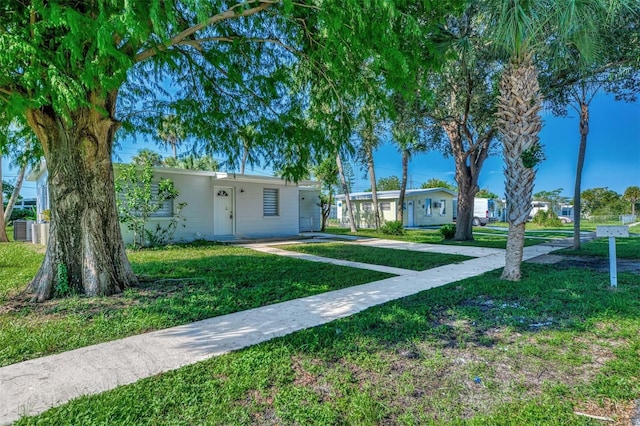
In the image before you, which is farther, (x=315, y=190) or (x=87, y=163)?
(x=315, y=190)

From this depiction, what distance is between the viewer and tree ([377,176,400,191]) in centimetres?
5305

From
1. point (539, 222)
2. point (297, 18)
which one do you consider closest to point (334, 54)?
point (297, 18)

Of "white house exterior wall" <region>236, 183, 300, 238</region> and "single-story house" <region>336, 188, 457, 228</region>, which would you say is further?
"single-story house" <region>336, 188, 457, 228</region>

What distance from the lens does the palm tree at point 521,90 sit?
5625mm

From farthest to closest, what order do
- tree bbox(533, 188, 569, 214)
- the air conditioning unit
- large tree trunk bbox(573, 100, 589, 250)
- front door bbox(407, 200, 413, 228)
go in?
tree bbox(533, 188, 569, 214) → front door bbox(407, 200, 413, 228) → the air conditioning unit → large tree trunk bbox(573, 100, 589, 250)

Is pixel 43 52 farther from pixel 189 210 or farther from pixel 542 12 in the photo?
pixel 189 210

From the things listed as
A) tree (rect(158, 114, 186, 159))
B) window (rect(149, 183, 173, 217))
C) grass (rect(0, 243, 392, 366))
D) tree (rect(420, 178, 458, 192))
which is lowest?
grass (rect(0, 243, 392, 366))

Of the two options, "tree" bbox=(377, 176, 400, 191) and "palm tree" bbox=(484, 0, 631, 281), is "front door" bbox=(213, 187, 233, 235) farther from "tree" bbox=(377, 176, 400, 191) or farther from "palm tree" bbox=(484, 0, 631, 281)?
"tree" bbox=(377, 176, 400, 191)

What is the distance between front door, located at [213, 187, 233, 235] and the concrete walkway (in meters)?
10.00

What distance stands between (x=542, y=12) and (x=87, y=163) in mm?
7670

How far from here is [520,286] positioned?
5.79 metres

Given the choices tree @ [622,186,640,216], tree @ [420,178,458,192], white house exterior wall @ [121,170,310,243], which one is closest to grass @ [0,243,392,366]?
white house exterior wall @ [121,170,310,243]

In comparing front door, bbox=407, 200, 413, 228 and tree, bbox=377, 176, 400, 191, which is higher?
tree, bbox=377, 176, 400, 191

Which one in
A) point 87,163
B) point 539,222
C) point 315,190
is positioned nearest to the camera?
point 87,163
